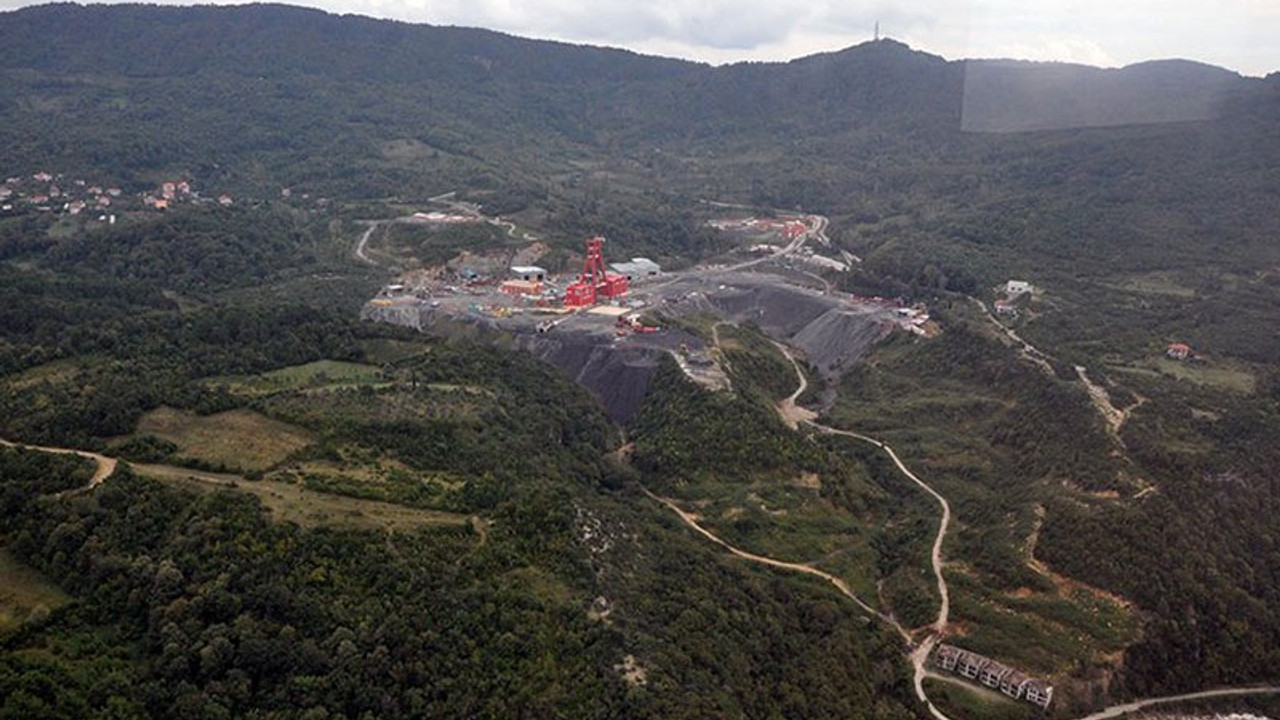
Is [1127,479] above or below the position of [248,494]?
below

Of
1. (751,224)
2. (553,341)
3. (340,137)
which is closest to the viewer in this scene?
(553,341)

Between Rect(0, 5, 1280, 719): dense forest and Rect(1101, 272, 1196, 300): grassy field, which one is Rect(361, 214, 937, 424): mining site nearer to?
Rect(0, 5, 1280, 719): dense forest

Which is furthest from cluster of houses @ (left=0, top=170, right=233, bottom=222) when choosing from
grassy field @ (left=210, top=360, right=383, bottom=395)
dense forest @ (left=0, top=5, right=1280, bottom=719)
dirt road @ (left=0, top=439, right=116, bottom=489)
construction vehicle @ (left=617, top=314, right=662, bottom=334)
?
dirt road @ (left=0, top=439, right=116, bottom=489)

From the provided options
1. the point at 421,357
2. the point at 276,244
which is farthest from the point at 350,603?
the point at 276,244

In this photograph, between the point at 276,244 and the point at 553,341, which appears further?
the point at 276,244

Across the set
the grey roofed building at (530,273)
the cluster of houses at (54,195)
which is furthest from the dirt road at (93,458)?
the cluster of houses at (54,195)

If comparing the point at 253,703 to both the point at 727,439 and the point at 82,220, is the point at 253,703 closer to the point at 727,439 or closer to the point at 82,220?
the point at 727,439

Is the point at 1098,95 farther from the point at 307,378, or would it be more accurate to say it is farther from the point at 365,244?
the point at 307,378
